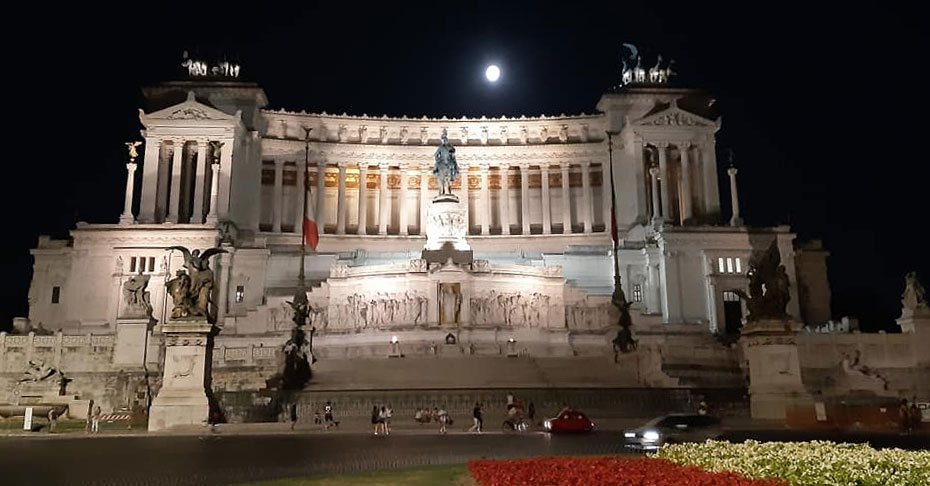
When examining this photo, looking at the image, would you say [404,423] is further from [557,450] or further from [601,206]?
[601,206]

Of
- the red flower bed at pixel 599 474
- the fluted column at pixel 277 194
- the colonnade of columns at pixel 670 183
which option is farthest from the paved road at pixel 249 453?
the fluted column at pixel 277 194

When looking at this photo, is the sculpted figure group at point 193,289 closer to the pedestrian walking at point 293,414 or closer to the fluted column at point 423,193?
the pedestrian walking at point 293,414

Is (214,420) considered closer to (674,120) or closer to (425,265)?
(425,265)

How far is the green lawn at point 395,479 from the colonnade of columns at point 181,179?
63.8 metres

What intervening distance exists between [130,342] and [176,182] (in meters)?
34.8

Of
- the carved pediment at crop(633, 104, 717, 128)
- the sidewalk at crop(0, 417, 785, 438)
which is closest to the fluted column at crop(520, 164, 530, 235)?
the carved pediment at crop(633, 104, 717, 128)

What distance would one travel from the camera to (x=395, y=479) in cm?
1541

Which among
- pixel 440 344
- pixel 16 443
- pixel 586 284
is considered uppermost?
pixel 586 284

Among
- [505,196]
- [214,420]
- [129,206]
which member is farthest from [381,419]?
[505,196]

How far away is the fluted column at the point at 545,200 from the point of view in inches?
3401

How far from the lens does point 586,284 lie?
238 feet

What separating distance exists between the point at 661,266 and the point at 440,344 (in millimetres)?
23787

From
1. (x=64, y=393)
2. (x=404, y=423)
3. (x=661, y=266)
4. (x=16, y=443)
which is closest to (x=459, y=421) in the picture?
(x=404, y=423)

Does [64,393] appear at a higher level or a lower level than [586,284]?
lower
